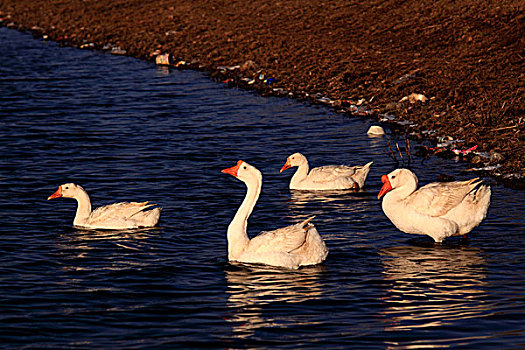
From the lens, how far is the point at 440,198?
15305mm

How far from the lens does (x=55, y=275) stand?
13.5 metres

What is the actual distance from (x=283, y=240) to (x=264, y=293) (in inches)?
56.5

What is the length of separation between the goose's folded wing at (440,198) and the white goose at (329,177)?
3369mm

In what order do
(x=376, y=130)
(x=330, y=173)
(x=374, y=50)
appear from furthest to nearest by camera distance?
(x=374, y=50)
(x=376, y=130)
(x=330, y=173)

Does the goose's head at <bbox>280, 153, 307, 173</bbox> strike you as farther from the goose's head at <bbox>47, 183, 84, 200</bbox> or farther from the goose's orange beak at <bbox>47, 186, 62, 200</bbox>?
the goose's orange beak at <bbox>47, 186, 62, 200</bbox>

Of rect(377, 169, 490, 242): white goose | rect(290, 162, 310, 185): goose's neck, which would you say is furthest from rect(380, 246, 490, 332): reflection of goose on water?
rect(290, 162, 310, 185): goose's neck

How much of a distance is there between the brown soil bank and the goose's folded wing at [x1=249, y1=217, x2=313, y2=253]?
6.70m

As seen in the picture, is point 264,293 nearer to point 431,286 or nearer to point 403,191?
point 431,286

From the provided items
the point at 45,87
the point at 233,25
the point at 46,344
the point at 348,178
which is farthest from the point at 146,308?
the point at 233,25

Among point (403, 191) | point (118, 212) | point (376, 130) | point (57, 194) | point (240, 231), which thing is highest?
point (376, 130)

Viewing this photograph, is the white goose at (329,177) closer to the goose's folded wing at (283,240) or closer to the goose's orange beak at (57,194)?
the goose's folded wing at (283,240)

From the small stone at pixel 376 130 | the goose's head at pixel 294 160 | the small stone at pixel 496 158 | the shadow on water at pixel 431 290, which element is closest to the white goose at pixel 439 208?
the shadow on water at pixel 431 290

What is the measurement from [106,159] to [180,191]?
12.2 feet

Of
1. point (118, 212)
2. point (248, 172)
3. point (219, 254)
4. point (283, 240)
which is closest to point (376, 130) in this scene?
point (248, 172)
